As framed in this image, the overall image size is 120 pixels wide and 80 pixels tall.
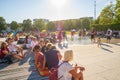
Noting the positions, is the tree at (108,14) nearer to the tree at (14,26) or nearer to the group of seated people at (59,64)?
the group of seated people at (59,64)

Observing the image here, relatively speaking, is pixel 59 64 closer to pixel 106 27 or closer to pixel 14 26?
pixel 106 27

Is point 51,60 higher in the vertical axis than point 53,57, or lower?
lower

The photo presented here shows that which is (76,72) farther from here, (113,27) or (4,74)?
(113,27)

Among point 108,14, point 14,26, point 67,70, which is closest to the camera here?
point 67,70

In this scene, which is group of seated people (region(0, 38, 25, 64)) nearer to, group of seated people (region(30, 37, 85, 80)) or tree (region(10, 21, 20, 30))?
group of seated people (region(30, 37, 85, 80))

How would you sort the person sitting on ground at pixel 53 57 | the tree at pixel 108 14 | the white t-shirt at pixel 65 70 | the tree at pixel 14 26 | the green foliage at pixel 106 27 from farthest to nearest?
the tree at pixel 14 26
the tree at pixel 108 14
the green foliage at pixel 106 27
the person sitting on ground at pixel 53 57
the white t-shirt at pixel 65 70

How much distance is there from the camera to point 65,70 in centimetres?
445

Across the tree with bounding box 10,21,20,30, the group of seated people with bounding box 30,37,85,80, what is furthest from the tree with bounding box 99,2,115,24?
the tree with bounding box 10,21,20,30

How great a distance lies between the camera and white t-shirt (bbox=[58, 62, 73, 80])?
441 centimetres

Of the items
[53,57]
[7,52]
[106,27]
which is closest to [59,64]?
[53,57]

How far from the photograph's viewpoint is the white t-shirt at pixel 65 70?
4.41 m

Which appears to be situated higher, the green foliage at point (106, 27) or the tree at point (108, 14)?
the tree at point (108, 14)

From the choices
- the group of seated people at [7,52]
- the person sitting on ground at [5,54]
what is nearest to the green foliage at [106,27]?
the group of seated people at [7,52]

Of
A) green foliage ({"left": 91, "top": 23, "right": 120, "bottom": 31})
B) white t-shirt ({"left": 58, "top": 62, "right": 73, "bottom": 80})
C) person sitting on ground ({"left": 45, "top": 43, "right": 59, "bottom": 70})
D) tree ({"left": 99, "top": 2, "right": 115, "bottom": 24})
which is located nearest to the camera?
white t-shirt ({"left": 58, "top": 62, "right": 73, "bottom": 80})
